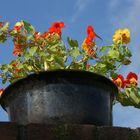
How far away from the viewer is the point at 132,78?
146 inches

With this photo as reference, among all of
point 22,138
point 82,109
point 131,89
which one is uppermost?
point 131,89

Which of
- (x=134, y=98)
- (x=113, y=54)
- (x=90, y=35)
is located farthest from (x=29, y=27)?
(x=134, y=98)

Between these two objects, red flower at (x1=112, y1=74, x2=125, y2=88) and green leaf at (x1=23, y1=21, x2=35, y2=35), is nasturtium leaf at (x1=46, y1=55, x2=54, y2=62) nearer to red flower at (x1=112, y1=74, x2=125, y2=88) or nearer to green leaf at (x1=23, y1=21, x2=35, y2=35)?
green leaf at (x1=23, y1=21, x2=35, y2=35)

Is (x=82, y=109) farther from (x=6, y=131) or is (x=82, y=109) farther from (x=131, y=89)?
(x=131, y=89)

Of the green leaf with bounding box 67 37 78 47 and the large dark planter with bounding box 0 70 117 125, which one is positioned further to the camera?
the green leaf with bounding box 67 37 78 47

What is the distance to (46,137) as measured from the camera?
2.21 m

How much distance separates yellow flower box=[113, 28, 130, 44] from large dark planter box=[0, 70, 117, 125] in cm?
123

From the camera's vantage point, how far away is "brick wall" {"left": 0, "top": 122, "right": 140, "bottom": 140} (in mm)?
2184

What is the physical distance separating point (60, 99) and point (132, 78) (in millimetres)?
1303

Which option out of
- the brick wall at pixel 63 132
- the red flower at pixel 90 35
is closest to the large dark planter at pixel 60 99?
the brick wall at pixel 63 132

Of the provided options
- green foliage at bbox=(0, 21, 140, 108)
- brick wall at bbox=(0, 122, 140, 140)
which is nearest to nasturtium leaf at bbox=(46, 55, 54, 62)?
green foliage at bbox=(0, 21, 140, 108)

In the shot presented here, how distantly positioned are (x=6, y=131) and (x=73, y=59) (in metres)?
1.40

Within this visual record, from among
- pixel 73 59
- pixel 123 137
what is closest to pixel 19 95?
pixel 123 137

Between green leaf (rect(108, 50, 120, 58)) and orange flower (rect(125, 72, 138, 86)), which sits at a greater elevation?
green leaf (rect(108, 50, 120, 58))
